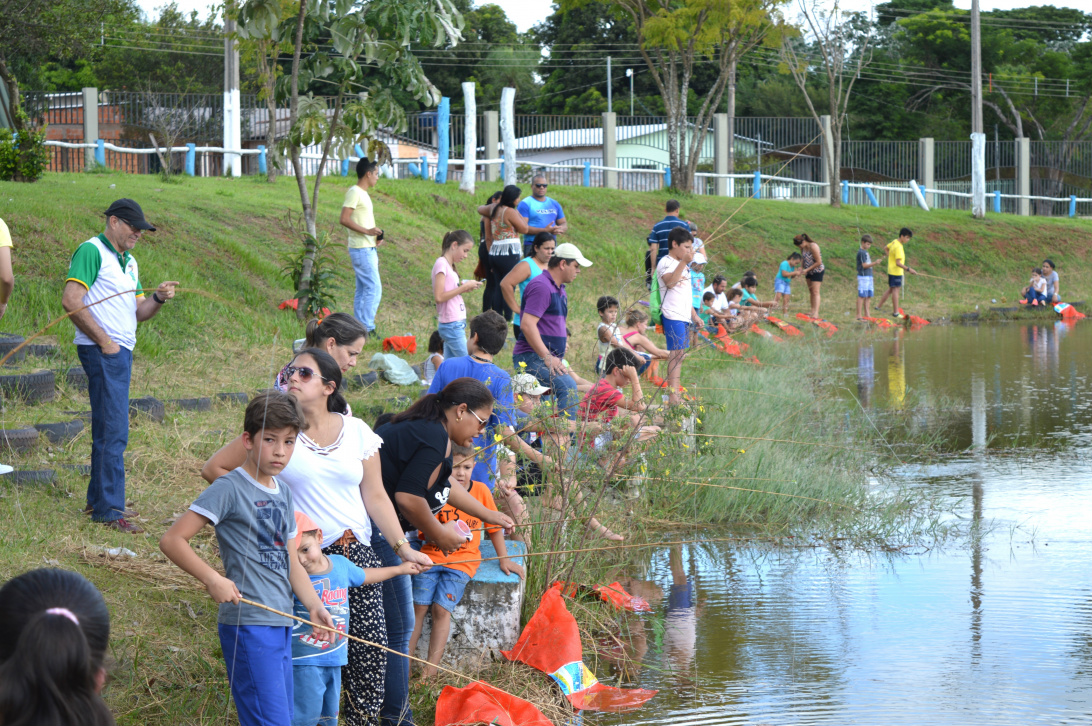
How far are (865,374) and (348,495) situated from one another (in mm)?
9622

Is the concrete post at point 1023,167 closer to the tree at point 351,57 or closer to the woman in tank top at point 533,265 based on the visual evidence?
the tree at point 351,57

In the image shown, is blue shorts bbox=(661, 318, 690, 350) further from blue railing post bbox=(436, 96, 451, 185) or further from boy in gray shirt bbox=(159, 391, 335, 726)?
blue railing post bbox=(436, 96, 451, 185)

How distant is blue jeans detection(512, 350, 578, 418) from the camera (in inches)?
225

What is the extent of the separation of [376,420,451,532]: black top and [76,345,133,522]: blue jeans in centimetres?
194

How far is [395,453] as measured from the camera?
3.98 m

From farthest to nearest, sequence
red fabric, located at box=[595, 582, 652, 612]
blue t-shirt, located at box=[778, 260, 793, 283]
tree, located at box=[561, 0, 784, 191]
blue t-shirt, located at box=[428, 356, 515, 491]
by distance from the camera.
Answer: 1. tree, located at box=[561, 0, 784, 191]
2. blue t-shirt, located at box=[778, 260, 793, 283]
3. red fabric, located at box=[595, 582, 652, 612]
4. blue t-shirt, located at box=[428, 356, 515, 491]

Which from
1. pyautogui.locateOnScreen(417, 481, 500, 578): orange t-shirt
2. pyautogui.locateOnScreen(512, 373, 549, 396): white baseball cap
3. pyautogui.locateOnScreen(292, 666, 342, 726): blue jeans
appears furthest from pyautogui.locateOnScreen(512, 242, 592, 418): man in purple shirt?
pyautogui.locateOnScreen(292, 666, 342, 726): blue jeans

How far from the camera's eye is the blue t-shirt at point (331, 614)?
3.35 m

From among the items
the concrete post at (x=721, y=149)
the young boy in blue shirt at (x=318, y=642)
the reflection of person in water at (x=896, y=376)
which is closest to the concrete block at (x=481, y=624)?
the young boy in blue shirt at (x=318, y=642)

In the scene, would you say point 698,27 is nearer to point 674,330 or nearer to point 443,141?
point 443,141

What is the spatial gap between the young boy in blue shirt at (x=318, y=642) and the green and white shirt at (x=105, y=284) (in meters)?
2.36

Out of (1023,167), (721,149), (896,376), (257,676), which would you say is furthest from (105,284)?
(1023,167)

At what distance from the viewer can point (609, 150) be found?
997 inches

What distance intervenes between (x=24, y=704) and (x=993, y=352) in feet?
46.8
